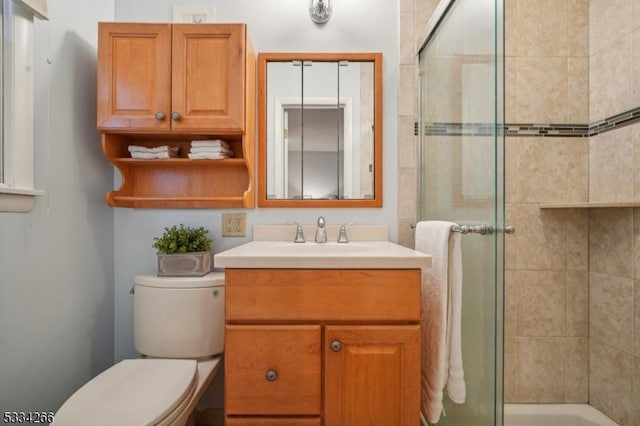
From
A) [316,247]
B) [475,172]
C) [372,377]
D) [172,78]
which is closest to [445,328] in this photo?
[372,377]

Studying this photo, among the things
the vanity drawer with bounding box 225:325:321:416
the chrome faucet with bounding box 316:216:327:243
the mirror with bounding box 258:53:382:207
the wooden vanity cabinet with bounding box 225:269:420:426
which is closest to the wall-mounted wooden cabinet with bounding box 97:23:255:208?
the mirror with bounding box 258:53:382:207

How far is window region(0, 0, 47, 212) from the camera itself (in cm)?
108

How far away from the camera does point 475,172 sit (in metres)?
1.07

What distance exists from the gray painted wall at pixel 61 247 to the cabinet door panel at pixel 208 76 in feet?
1.44

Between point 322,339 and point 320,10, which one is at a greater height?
point 320,10

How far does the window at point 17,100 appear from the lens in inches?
42.7

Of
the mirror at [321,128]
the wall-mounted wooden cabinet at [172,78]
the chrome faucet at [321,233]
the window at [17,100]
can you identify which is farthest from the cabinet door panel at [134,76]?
the chrome faucet at [321,233]

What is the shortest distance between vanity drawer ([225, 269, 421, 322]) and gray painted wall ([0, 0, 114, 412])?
2.54ft

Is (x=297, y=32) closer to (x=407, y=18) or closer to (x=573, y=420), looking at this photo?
(x=407, y=18)

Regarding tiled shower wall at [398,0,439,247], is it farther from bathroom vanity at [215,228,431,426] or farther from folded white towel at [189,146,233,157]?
folded white towel at [189,146,233,157]

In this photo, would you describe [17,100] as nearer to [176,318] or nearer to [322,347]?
[176,318]

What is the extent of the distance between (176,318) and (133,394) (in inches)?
15.4

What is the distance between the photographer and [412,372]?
1.08 metres

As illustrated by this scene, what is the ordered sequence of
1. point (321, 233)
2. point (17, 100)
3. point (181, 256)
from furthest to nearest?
point (321, 233), point (181, 256), point (17, 100)
